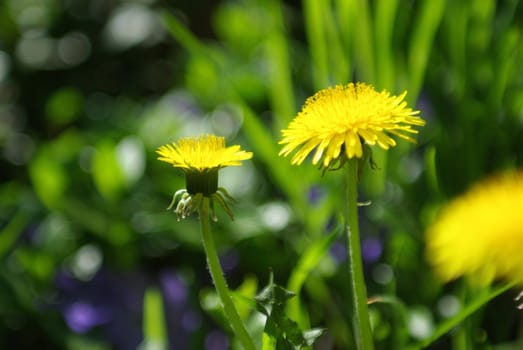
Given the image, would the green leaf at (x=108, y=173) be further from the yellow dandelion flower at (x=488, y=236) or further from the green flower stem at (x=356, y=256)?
the yellow dandelion flower at (x=488, y=236)

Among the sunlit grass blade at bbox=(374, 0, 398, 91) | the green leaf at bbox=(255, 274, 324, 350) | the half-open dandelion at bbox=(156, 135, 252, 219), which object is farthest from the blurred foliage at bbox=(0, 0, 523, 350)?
the half-open dandelion at bbox=(156, 135, 252, 219)

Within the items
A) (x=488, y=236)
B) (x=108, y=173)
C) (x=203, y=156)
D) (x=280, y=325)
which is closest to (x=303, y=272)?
(x=280, y=325)

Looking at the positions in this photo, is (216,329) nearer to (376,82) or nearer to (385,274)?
(385,274)

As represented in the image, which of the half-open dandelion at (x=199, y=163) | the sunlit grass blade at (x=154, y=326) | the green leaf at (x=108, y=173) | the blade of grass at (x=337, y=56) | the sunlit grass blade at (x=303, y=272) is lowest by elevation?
the sunlit grass blade at (x=154, y=326)

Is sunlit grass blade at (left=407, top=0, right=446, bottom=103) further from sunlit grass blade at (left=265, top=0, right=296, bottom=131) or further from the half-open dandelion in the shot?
the half-open dandelion

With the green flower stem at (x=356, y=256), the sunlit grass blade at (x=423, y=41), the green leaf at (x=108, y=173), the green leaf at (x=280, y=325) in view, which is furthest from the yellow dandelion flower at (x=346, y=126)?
the green leaf at (x=108, y=173)
